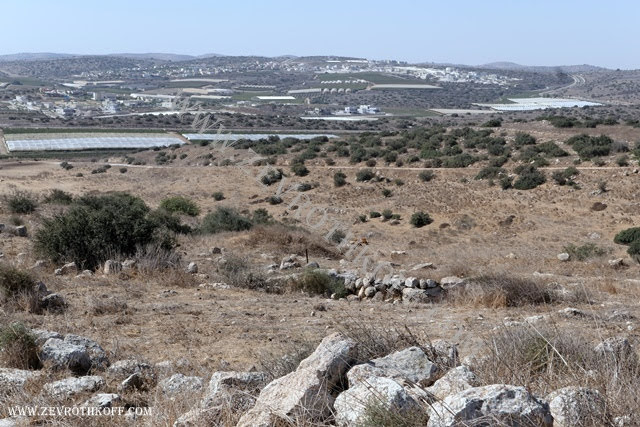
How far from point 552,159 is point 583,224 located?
13.2 metres

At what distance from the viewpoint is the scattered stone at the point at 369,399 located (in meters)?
3.80

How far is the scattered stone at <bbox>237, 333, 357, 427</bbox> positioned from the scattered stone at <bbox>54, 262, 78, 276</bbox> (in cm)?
949

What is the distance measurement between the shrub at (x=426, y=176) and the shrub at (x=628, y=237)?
15.0 metres

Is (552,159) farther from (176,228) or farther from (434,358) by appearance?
(434,358)

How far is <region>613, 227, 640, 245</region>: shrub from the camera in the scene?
2248 centimetres

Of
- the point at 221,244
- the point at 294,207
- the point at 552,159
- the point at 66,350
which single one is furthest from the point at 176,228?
the point at 552,159

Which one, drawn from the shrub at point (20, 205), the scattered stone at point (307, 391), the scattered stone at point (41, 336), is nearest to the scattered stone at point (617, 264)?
the scattered stone at point (307, 391)

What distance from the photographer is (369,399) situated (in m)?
3.90

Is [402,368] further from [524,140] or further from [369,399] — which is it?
[524,140]

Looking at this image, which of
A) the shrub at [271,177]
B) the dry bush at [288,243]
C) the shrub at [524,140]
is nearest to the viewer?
the dry bush at [288,243]

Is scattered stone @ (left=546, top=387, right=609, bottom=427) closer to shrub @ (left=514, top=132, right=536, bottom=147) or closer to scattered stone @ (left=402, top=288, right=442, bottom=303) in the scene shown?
scattered stone @ (left=402, top=288, right=442, bottom=303)

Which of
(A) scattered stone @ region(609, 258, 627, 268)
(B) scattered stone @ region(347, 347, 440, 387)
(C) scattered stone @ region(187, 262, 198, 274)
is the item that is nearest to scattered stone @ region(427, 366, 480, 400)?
(B) scattered stone @ region(347, 347, 440, 387)

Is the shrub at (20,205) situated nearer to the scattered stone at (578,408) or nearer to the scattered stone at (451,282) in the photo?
the scattered stone at (451,282)

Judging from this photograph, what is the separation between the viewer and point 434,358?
507 centimetres
